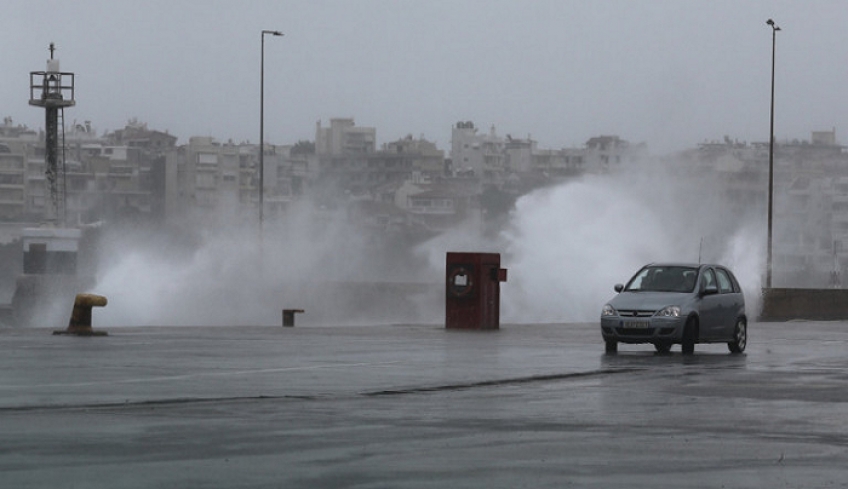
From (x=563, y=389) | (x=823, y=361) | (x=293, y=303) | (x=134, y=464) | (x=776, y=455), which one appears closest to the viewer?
(x=134, y=464)

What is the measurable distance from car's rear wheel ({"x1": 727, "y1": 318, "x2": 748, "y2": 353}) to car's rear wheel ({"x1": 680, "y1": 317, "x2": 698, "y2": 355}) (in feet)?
3.92

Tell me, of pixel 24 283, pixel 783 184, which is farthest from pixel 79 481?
pixel 783 184

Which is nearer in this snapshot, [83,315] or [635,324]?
[635,324]

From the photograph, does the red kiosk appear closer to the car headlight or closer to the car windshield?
the car windshield

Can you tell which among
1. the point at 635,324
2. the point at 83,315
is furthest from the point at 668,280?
the point at 83,315

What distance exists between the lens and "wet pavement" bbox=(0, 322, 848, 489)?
1151cm

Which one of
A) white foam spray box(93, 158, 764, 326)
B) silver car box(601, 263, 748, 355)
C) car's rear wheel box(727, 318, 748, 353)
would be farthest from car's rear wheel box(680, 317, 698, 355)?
white foam spray box(93, 158, 764, 326)

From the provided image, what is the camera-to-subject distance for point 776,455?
12.7m

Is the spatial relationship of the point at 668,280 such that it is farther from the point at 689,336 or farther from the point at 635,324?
the point at 635,324

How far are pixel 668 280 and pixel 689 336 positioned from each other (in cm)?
153

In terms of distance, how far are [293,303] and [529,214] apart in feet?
36.8

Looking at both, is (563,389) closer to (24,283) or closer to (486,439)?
(486,439)

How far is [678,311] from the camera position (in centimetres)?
2764

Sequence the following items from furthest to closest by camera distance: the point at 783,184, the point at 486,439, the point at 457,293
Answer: the point at 783,184 < the point at 457,293 < the point at 486,439
